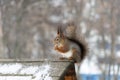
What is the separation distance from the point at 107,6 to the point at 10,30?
1793 mm

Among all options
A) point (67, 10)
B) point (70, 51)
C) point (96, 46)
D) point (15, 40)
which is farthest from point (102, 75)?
point (70, 51)

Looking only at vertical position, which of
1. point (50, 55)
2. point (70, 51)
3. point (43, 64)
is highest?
point (50, 55)

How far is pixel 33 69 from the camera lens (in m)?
1.67

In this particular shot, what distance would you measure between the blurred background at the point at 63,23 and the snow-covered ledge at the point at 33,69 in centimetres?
336

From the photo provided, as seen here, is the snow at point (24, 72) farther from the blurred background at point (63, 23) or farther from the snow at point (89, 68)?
the snow at point (89, 68)

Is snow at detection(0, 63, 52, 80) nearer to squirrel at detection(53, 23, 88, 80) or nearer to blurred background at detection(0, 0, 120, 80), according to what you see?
squirrel at detection(53, 23, 88, 80)

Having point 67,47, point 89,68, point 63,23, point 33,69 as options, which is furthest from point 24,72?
point 89,68

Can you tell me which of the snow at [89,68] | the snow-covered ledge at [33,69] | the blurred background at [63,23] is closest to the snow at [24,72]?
the snow-covered ledge at [33,69]

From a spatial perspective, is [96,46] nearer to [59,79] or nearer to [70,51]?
[70,51]

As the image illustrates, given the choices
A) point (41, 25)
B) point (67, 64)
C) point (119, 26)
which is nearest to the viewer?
point (67, 64)

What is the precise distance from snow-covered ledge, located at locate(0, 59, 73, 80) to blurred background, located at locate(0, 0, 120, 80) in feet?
11.0

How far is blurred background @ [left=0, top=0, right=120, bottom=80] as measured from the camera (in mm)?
5484

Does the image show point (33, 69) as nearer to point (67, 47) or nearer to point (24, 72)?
point (24, 72)

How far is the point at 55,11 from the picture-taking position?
577 centimetres
